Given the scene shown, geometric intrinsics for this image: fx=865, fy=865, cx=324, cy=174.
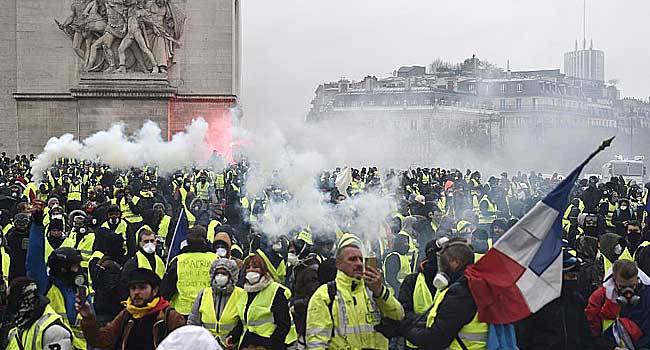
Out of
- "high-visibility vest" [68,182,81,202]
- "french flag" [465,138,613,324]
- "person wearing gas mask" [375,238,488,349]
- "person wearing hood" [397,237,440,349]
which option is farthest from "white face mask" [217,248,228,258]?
"high-visibility vest" [68,182,81,202]

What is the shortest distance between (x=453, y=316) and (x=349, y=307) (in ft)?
2.66

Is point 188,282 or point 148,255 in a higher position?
point 148,255

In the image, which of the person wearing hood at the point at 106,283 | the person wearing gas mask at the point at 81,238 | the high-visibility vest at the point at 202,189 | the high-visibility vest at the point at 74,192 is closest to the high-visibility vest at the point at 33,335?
the person wearing hood at the point at 106,283

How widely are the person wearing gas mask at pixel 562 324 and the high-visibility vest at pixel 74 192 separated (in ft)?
37.6

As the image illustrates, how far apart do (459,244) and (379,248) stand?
3.60m

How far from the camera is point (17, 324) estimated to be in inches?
227

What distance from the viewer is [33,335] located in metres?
5.59

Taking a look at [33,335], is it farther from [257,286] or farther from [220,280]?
[257,286]

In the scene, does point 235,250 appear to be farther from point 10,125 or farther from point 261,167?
point 10,125

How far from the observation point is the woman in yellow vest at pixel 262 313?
620 centimetres

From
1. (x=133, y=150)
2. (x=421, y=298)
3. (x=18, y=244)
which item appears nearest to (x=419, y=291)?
(x=421, y=298)

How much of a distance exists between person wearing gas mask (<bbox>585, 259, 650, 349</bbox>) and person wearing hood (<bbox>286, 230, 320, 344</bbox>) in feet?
7.18

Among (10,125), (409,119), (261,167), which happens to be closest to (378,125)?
(409,119)

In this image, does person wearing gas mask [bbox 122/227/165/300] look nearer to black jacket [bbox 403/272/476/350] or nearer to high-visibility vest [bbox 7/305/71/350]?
high-visibility vest [bbox 7/305/71/350]
